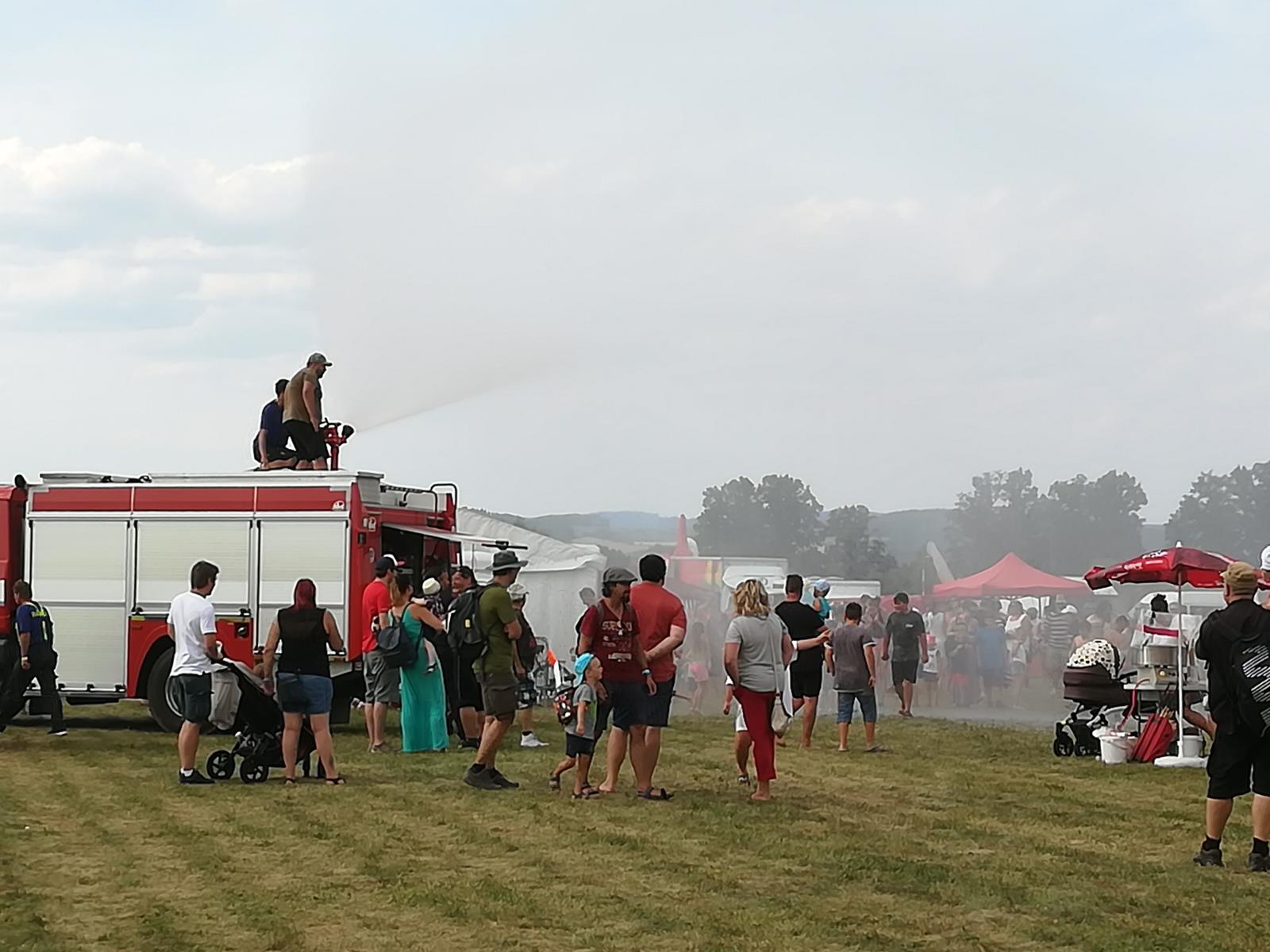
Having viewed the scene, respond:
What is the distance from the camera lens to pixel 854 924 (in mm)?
8359

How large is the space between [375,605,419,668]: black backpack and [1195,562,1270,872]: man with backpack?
8.39m

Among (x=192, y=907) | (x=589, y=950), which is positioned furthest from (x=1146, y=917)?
(x=192, y=907)

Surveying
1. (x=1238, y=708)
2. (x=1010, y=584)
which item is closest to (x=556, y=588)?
(x=1010, y=584)

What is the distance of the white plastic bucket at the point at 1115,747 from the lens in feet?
54.2

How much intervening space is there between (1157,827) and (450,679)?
28.5 feet

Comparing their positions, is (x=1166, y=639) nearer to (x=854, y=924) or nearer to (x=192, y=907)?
(x=854, y=924)

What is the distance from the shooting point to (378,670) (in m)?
17.1

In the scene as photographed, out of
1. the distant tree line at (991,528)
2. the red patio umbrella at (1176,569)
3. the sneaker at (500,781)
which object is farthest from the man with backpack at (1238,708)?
the distant tree line at (991,528)

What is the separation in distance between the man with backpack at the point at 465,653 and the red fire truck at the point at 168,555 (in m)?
1.05

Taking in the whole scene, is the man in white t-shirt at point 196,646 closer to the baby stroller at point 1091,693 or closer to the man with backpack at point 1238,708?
the man with backpack at point 1238,708

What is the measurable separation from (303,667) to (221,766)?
1.24m

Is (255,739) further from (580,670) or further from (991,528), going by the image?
(991,528)

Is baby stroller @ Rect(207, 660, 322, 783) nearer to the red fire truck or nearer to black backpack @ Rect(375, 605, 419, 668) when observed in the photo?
black backpack @ Rect(375, 605, 419, 668)

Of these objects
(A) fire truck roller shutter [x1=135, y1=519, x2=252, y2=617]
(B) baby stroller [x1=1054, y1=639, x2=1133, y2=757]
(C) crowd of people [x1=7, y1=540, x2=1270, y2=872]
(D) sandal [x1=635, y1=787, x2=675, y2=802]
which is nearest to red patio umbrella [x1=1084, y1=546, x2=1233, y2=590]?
(C) crowd of people [x1=7, y1=540, x2=1270, y2=872]
